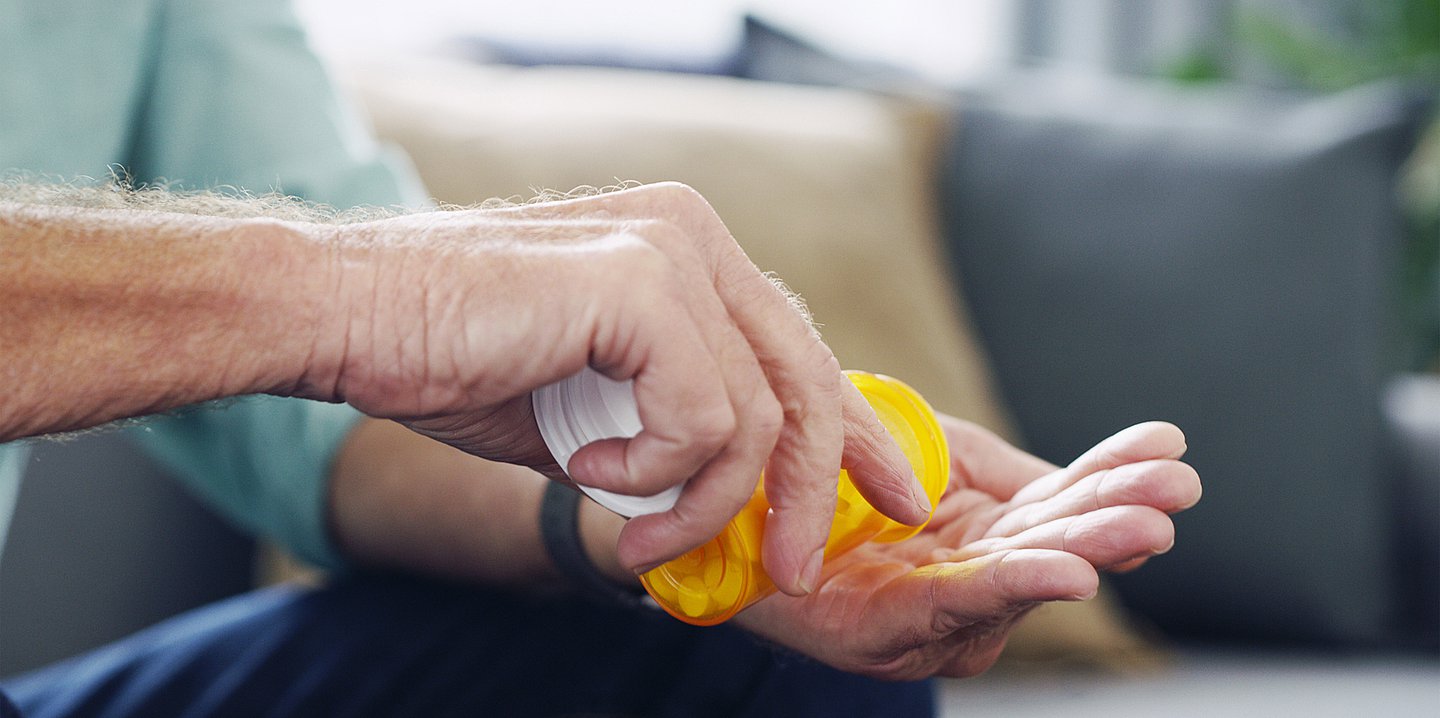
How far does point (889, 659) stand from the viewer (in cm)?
60

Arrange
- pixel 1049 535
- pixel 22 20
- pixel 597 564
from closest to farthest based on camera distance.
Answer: pixel 1049 535 < pixel 597 564 < pixel 22 20

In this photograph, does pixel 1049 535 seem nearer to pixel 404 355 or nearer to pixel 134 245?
pixel 404 355

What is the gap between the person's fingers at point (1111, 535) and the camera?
520mm

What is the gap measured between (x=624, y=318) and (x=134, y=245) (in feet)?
0.65

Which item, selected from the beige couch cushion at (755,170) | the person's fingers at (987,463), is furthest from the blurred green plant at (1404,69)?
the person's fingers at (987,463)

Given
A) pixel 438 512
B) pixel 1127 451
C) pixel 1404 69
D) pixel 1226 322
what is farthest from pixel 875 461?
pixel 1404 69

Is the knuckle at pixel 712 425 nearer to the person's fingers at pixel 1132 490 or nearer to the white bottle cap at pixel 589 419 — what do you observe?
the white bottle cap at pixel 589 419

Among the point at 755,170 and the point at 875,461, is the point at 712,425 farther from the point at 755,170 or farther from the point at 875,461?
the point at 755,170

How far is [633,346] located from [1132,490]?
246mm

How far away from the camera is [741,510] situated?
1.71 ft

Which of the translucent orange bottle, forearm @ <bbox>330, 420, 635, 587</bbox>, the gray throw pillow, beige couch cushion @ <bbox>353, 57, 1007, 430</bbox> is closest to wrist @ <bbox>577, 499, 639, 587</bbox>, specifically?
forearm @ <bbox>330, 420, 635, 587</bbox>

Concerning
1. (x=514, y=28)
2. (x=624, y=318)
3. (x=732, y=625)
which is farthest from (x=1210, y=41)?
(x=624, y=318)

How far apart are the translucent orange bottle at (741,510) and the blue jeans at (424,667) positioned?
0.59 feet

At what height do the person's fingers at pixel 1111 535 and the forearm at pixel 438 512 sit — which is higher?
the person's fingers at pixel 1111 535
